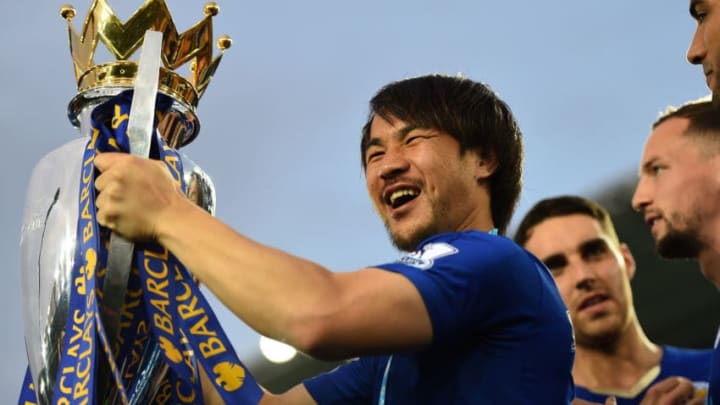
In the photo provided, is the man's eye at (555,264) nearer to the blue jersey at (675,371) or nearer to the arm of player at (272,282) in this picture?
the blue jersey at (675,371)

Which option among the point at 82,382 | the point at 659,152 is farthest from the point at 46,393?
the point at 659,152

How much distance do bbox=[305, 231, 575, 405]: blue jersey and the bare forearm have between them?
18 cm

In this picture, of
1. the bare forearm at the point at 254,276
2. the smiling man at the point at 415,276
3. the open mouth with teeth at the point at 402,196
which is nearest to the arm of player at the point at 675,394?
the smiling man at the point at 415,276

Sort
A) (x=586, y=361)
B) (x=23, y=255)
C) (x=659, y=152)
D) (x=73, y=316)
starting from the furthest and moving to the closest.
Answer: (x=586, y=361), (x=659, y=152), (x=23, y=255), (x=73, y=316)

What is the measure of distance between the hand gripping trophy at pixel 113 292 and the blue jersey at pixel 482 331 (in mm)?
317

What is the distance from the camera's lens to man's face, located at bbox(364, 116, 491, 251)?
249 centimetres

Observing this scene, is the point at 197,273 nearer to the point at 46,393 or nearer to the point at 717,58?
the point at 46,393

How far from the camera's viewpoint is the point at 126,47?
7.66 ft

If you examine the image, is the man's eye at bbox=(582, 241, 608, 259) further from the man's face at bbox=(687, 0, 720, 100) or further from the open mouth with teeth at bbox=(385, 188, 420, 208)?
the open mouth with teeth at bbox=(385, 188, 420, 208)

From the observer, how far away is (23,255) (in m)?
2.21

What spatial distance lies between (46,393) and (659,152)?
184 centimetres

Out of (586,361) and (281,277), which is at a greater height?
(281,277)

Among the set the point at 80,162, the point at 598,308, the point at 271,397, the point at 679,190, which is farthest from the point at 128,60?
the point at 598,308

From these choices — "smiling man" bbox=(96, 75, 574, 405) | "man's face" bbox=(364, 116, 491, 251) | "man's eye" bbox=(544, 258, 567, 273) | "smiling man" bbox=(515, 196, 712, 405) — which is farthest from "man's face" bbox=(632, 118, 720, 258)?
"man's eye" bbox=(544, 258, 567, 273)
